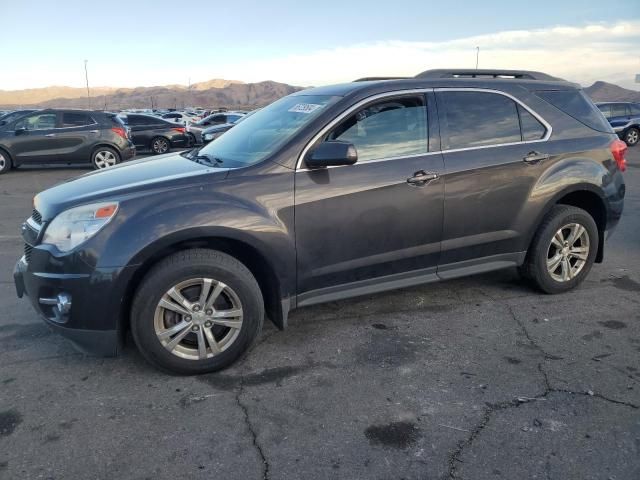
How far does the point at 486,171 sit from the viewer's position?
4062mm

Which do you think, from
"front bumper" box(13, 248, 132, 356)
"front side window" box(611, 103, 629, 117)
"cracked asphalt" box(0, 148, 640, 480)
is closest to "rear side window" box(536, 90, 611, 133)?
"cracked asphalt" box(0, 148, 640, 480)

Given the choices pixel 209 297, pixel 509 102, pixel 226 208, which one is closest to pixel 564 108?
pixel 509 102

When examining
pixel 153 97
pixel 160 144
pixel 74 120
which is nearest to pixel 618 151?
pixel 74 120

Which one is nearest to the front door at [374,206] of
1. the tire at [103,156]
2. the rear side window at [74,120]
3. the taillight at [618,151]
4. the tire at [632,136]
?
the taillight at [618,151]

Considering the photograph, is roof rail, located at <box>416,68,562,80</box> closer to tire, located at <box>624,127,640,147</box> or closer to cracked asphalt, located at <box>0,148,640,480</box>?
cracked asphalt, located at <box>0,148,640,480</box>

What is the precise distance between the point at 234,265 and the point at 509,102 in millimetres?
2647

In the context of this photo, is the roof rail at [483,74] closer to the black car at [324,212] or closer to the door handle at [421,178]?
the black car at [324,212]

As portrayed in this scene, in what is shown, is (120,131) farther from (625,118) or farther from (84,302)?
(625,118)

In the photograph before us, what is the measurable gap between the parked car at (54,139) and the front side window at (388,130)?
36.1ft

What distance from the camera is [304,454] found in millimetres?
2592

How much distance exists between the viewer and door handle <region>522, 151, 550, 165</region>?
4.23 meters

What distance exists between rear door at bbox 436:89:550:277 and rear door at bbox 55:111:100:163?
11.6m

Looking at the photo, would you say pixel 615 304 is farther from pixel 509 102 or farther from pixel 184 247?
pixel 184 247

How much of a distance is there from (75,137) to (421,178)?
39.1ft
